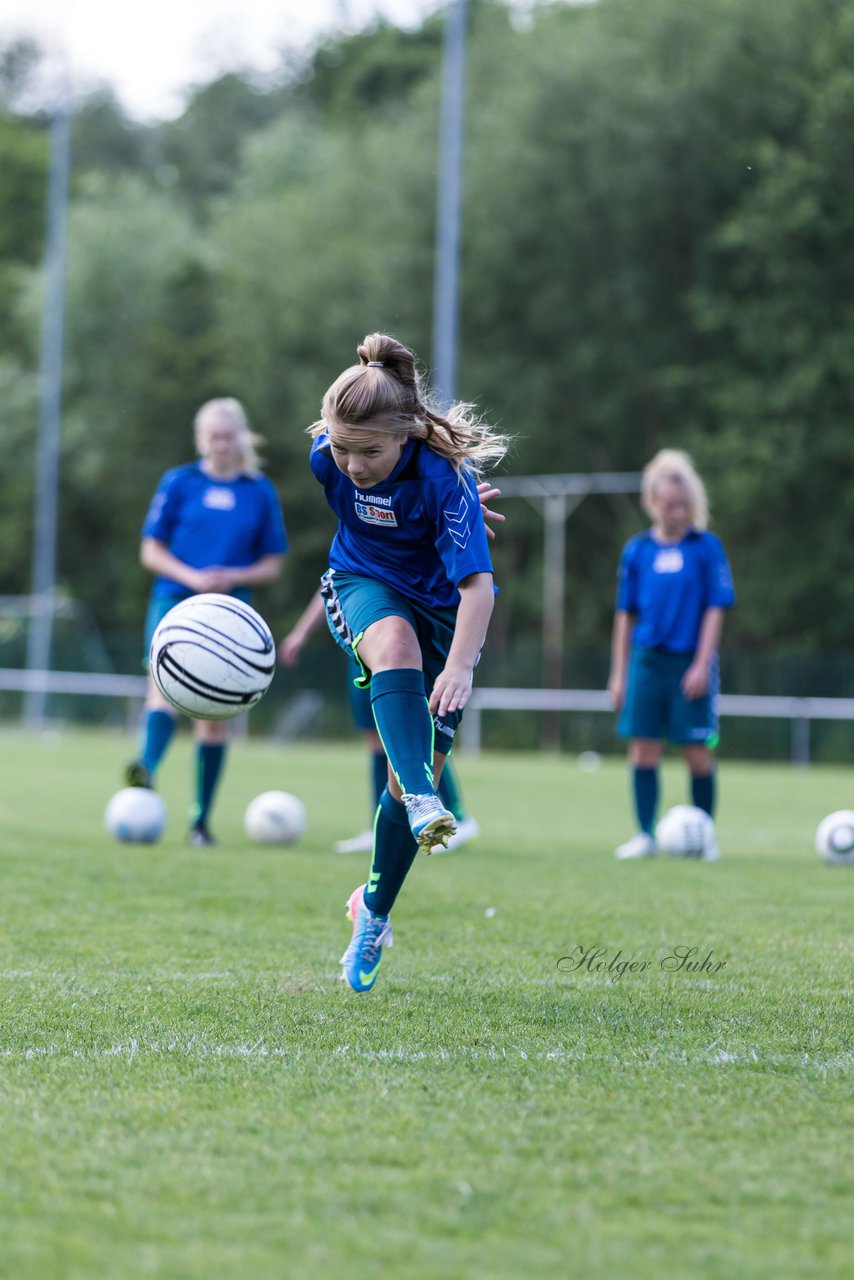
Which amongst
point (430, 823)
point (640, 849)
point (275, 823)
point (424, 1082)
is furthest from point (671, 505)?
point (424, 1082)

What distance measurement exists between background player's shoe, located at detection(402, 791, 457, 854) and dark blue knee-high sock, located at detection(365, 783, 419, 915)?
347 mm

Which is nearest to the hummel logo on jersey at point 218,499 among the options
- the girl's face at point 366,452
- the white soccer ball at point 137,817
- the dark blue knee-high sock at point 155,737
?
the dark blue knee-high sock at point 155,737

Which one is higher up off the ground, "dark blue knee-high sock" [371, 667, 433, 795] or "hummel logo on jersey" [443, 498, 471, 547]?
"hummel logo on jersey" [443, 498, 471, 547]

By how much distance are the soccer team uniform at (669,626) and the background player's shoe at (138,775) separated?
2.54m

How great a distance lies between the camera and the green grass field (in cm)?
253

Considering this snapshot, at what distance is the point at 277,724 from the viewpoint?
30.6 m

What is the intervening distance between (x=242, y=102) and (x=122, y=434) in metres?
21.1

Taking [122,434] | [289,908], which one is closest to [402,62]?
[122,434]

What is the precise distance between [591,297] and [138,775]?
26295mm

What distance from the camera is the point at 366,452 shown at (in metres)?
4.56

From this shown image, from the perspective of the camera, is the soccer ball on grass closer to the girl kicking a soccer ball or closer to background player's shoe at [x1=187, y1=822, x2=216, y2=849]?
background player's shoe at [x1=187, y1=822, x2=216, y2=849]

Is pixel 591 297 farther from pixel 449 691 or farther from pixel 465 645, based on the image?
pixel 449 691

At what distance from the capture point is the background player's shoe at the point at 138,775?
8.63m

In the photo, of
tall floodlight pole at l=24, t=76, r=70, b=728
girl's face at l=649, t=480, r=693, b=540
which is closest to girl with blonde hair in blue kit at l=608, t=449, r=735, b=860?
girl's face at l=649, t=480, r=693, b=540
